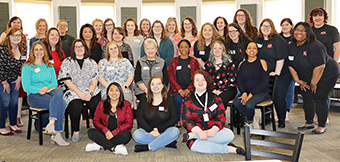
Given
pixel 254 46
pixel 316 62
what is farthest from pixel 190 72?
pixel 316 62

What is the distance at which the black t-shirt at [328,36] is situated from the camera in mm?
4734

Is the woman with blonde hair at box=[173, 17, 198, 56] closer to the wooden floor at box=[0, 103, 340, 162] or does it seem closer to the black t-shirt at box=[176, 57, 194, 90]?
the black t-shirt at box=[176, 57, 194, 90]

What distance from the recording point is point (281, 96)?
468 centimetres

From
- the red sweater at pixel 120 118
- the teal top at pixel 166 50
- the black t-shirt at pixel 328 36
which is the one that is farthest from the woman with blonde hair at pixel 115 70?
the black t-shirt at pixel 328 36

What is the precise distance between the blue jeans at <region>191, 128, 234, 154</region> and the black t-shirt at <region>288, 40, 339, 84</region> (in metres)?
1.70

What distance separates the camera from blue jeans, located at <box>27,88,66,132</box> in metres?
4.04

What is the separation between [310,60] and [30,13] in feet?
26.1

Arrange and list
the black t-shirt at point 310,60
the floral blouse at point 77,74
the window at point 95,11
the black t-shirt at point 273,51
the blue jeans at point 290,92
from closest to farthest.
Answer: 1. the floral blouse at point 77,74
2. the black t-shirt at point 310,60
3. the black t-shirt at point 273,51
4. the blue jeans at point 290,92
5. the window at point 95,11

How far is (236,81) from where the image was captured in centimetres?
447

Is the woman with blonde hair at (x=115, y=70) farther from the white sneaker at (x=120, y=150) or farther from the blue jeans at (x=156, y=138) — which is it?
the white sneaker at (x=120, y=150)

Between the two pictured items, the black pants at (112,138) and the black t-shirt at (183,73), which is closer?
the black pants at (112,138)

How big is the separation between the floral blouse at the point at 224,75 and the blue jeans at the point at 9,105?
2751 mm

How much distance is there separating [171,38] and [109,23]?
1.04 meters

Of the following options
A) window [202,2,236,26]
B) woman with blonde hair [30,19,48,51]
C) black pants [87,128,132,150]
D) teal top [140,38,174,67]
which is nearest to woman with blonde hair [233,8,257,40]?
teal top [140,38,174,67]
